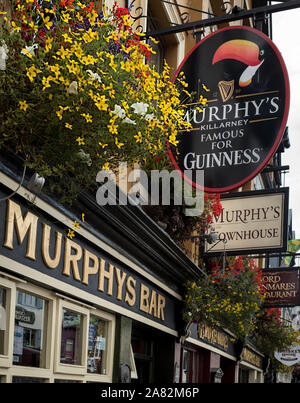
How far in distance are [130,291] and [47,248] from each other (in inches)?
104

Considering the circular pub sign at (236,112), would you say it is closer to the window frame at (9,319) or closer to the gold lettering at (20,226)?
the gold lettering at (20,226)

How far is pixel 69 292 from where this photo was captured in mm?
6125

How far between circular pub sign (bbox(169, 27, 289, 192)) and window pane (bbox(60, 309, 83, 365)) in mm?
2094

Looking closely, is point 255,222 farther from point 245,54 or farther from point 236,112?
point 245,54

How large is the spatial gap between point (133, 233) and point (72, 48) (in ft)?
13.6

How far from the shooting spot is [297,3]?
7.05 metres

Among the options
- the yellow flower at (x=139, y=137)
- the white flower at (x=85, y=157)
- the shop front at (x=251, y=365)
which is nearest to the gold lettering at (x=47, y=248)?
the white flower at (x=85, y=157)

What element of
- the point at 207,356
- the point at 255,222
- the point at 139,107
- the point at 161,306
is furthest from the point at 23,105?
the point at 207,356

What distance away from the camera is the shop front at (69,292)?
5090 mm

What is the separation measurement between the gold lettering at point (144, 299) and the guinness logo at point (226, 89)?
3160mm

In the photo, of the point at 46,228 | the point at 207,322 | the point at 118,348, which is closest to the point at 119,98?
the point at 46,228

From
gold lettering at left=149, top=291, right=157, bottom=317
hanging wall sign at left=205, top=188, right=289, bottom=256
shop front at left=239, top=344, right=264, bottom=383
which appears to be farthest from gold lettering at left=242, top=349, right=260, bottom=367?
gold lettering at left=149, top=291, right=157, bottom=317

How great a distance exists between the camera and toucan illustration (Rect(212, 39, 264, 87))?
22.0 ft
